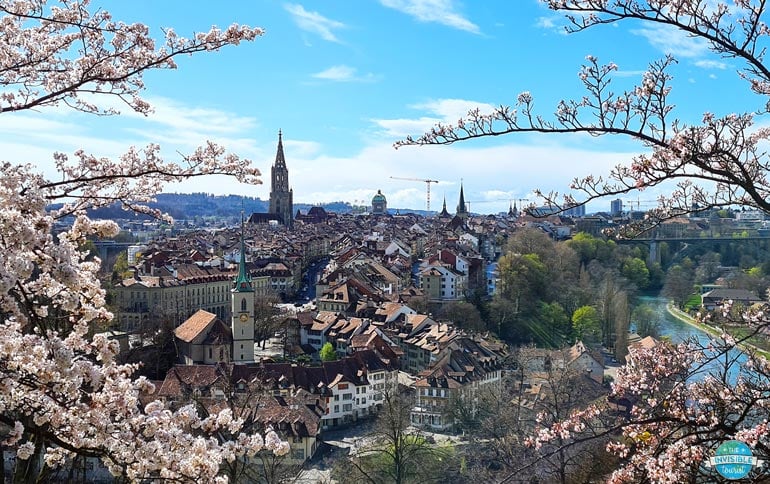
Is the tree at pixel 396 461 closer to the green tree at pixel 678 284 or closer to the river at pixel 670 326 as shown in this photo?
the river at pixel 670 326

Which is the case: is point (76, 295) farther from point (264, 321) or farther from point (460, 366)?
point (264, 321)

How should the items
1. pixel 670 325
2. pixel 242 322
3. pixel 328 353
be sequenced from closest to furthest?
1. pixel 242 322
2. pixel 328 353
3. pixel 670 325

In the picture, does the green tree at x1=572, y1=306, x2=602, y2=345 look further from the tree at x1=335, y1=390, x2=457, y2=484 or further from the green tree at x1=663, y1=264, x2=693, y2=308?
the tree at x1=335, y1=390, x2=457, y2=484

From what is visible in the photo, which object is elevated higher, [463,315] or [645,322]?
[463,315]

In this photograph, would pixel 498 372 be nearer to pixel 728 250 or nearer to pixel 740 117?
pixel 740 117

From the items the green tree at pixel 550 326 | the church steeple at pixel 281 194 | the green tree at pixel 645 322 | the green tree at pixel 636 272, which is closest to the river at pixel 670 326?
the green tree at pixel 645 322

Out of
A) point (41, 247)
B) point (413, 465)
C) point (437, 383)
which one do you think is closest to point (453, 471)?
point (413, 465)

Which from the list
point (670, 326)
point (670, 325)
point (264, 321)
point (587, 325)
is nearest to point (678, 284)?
point (670, 325)

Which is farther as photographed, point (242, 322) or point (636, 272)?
point (636, 272)
